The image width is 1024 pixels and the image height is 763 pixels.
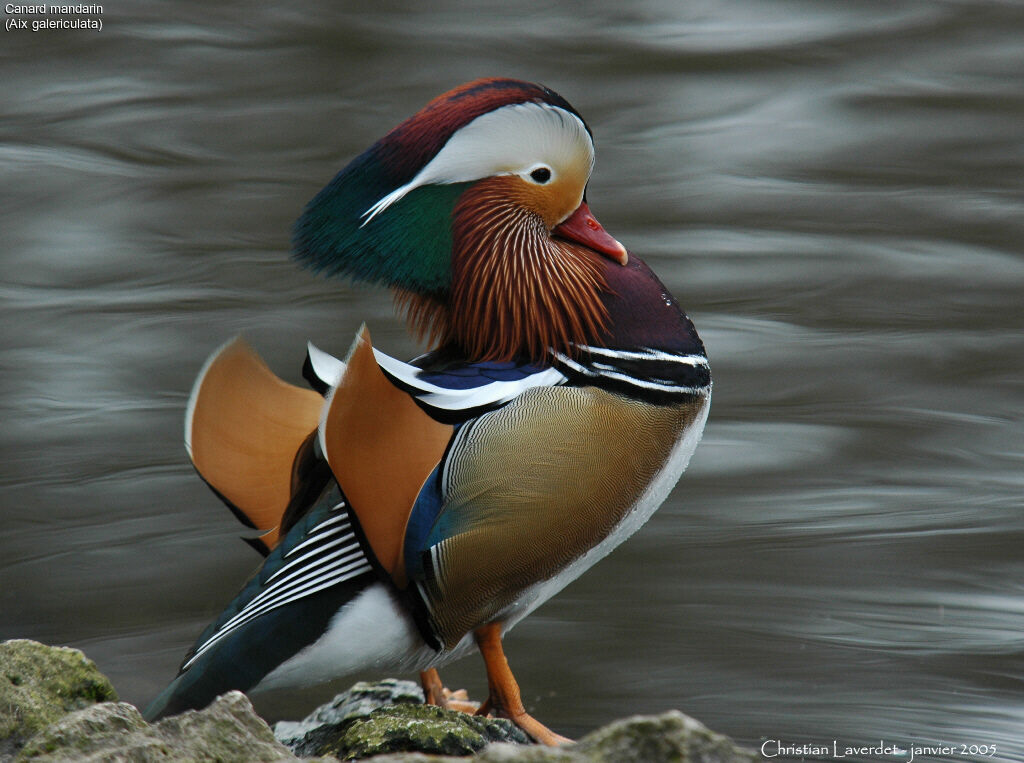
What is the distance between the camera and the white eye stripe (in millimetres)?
2883

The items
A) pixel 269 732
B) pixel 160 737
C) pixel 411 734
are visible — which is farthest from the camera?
pixel 411 734

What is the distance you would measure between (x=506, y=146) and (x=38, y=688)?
4.57 feet

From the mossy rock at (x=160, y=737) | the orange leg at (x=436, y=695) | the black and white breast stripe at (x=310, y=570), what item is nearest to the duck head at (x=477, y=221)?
the black and white breast stripe at (x=310, y=570)

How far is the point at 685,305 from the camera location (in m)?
6.12

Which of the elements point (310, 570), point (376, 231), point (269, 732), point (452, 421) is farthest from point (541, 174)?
point (269, 732)

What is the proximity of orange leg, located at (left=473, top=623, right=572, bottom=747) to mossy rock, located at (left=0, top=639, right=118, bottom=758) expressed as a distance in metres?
0.79

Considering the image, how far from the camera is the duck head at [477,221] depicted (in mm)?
2902

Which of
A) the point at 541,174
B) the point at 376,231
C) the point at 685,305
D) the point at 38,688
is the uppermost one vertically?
the point at 541,174

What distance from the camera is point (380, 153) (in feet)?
9.62

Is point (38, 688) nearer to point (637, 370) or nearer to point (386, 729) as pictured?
point (386, 729)

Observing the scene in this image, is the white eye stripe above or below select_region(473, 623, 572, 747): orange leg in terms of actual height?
above

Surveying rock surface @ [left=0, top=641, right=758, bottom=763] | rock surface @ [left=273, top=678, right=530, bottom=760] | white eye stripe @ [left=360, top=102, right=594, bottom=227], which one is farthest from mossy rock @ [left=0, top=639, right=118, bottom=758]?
white eye stripe @ [left=360, top=102, right=594, bottom=227]

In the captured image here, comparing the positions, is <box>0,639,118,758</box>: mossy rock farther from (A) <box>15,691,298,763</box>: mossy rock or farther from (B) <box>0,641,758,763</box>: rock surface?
(A) <box>15,691,298,763</box>: mossy rock

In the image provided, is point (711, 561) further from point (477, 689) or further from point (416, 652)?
point (416, 652)
